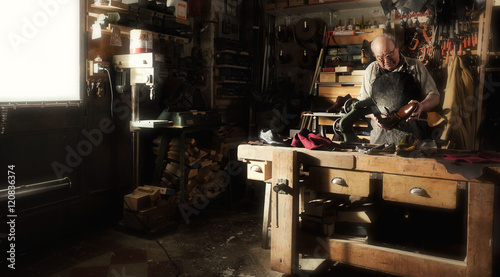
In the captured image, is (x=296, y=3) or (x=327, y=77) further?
(x=296, y=3)

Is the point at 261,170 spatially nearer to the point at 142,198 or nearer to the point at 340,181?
the point at 340,181

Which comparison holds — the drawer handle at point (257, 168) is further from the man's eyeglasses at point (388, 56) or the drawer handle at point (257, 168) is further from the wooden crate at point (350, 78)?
the wooden crate at point (350, 78)

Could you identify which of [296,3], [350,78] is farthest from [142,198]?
[296,3]

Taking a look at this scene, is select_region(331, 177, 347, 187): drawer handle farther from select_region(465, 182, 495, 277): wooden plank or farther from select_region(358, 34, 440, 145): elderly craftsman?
select_region(358, 34, 440, 145): elderly craftsman

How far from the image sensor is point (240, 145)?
289 centimetres

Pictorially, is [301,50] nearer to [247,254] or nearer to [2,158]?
[247,254]

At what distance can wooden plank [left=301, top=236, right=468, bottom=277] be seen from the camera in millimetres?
2293

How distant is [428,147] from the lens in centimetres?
262

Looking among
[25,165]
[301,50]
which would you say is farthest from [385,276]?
[301,50]

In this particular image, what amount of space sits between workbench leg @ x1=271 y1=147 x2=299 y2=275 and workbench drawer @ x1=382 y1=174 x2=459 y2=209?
0.59 m

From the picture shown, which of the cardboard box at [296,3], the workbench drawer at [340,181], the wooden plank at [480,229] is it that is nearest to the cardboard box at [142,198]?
the workbench drawer at [340,181]

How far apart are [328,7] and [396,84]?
2.82 m

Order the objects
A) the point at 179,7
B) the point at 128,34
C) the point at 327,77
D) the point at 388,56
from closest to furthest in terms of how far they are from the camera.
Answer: the point at 388,56 → the point at 128,34 → the point at 179,7 → the point at 327,77

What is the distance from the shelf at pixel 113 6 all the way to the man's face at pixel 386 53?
2451mm
